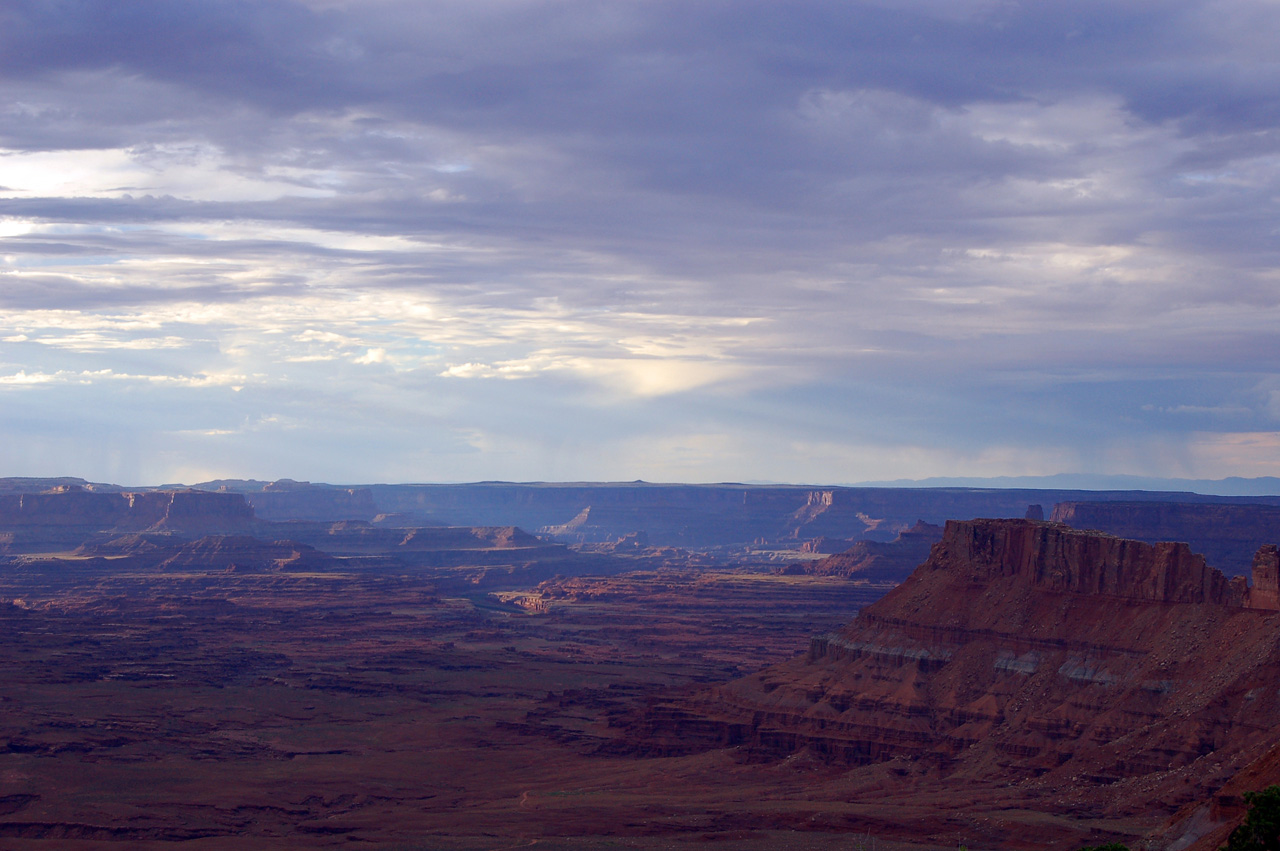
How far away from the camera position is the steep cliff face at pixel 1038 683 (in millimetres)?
81250

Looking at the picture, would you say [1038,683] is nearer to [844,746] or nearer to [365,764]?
[844,746]

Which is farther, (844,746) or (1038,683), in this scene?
(844,746)

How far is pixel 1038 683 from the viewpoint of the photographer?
3755 inches

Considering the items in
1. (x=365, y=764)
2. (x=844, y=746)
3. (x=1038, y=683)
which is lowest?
(x=365, y=764)

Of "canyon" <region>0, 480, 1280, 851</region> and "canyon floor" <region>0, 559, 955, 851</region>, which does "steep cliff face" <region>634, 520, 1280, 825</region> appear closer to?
"canyon" <region>0, 480, 1280, 851</region>

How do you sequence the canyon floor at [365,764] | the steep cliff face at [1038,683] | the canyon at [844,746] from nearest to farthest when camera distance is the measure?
the canyon at [844,746]
the steep cliff face at [1038,683]
the canyon floor at [365,764]

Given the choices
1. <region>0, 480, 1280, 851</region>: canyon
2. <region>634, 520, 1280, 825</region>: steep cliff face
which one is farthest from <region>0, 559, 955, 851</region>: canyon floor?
<region>634, 520, 1280, 825</region>: steep cliff face

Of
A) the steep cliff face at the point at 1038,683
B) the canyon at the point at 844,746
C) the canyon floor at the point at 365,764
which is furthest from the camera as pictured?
the canyon floor at the point at 365,764

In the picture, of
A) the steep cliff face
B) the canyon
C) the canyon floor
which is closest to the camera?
the canyon

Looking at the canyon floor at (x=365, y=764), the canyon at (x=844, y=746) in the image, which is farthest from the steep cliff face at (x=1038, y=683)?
the canyon floor at (x=365, y=764)

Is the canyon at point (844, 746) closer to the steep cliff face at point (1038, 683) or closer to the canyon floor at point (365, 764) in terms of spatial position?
the steep cliff face at point (1038, 683)

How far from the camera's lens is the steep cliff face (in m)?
81.2

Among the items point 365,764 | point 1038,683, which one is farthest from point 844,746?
point 365,764

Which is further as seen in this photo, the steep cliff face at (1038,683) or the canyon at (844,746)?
the steep cliff face at (1038,683)
